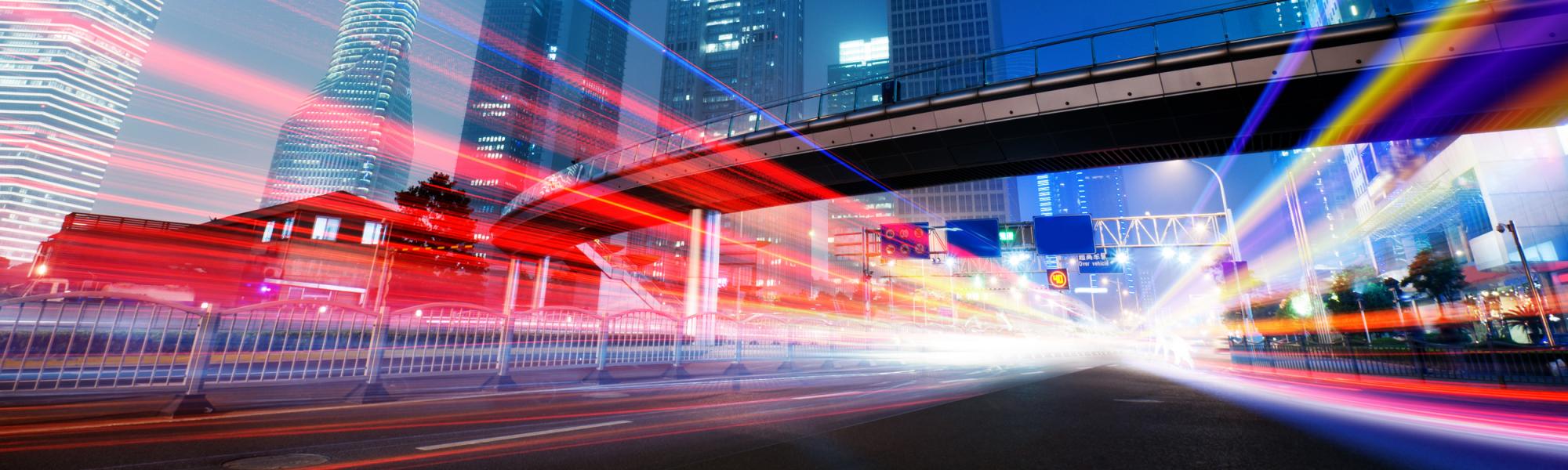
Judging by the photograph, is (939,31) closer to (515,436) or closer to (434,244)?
(434,244)

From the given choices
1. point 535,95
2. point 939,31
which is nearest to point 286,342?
point 939,31

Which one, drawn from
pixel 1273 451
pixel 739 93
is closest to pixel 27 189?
pixel 739 93

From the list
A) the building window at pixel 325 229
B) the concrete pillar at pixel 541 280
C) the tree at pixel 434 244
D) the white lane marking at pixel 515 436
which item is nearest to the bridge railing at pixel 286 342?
the white lane marking at pixel 515 436

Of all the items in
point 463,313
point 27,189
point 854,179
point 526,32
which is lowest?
point 463,313

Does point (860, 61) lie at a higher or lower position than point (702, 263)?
higher

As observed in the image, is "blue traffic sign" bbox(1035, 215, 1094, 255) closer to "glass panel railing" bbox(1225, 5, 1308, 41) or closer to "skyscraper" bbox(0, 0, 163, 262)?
"glass panel railing" bbox(1225, 5, 1308, 41)

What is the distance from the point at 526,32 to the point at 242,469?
563 ft

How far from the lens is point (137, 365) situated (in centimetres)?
639

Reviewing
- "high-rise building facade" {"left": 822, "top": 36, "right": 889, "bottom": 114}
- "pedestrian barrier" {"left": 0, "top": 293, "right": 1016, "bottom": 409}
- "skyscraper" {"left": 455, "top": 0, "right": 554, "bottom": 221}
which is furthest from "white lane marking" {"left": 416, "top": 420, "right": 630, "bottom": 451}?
"skyscraper" {"left": 455, "top": 0, "right": 554, "bottom": 221}

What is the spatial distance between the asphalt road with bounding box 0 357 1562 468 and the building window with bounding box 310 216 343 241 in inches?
1415

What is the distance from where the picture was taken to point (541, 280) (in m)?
42.5

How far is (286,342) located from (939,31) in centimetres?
11295

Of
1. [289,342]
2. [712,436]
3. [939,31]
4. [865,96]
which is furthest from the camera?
[939,31]

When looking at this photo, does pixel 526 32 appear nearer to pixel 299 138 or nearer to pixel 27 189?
pixel 299 138
